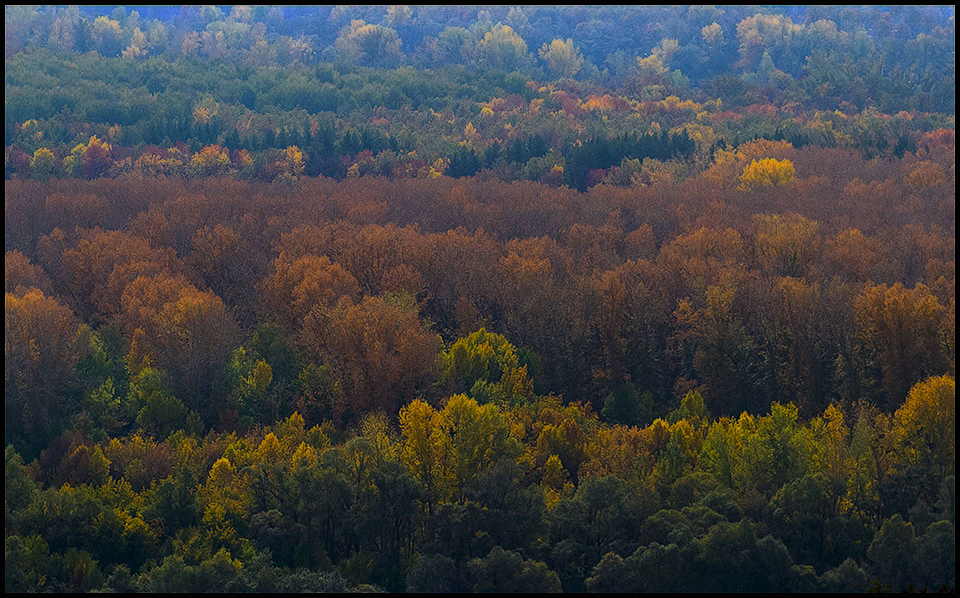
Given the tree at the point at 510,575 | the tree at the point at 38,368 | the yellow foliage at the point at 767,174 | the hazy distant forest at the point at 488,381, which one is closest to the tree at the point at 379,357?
the hazy distant forest at the point at 488,381

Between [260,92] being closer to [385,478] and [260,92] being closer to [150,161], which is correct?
[150,161]

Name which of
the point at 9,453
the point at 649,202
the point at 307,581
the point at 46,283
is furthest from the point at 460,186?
the point at 307,581

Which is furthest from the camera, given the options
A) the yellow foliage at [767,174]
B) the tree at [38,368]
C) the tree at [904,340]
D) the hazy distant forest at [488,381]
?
the yellow foliage at [767,174]

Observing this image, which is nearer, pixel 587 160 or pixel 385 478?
pixel 385 478

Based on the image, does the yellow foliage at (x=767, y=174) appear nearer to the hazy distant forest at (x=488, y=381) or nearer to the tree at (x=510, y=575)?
the hazy distant forest at (x=488, y=381)

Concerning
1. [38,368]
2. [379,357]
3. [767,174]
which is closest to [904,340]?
[379,357]

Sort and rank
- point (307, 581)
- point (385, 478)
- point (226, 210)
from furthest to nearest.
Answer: point (226, 210), point (385, 478), point (307, 581)

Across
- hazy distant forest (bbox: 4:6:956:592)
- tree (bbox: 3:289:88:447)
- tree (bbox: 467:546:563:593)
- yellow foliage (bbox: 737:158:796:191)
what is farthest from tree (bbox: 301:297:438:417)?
yellow foliage (bbox: 737:158:796:191)

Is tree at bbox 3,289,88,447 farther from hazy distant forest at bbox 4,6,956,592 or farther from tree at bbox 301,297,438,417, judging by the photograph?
tree at bbox 301,297,438,417
